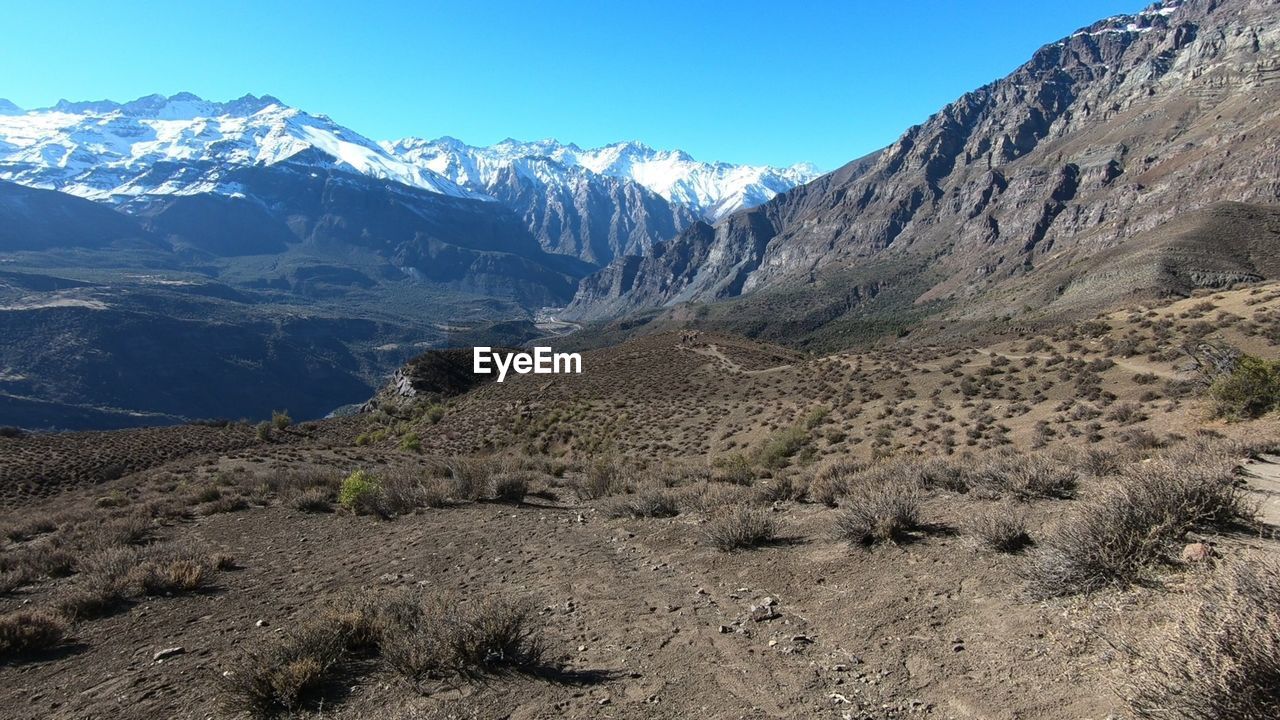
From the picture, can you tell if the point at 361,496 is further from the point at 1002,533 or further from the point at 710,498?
the point at 1002,533

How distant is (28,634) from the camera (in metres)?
7.08

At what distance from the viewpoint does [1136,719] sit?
11.9 feet

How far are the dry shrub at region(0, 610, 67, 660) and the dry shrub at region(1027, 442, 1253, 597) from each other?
1151 centimetres

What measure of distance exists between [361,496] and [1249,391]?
78.8 ft

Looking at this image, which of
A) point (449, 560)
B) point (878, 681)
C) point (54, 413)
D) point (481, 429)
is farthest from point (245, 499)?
point (54, 413)

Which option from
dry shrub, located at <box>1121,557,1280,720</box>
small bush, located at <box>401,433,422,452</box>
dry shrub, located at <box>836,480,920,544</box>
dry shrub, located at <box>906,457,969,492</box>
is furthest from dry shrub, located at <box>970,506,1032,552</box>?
small bush, located at <box>401,433,422,452</box>

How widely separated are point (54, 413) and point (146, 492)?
204520mm

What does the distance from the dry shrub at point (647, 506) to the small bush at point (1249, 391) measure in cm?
1574

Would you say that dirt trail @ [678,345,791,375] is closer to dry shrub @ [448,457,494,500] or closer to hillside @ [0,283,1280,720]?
hillside @ [0,283,1280,720]

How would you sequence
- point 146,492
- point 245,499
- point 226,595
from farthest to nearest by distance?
point 146,492, point 245,499, point 226,595

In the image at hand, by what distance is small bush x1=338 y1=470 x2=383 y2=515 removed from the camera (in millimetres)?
14539

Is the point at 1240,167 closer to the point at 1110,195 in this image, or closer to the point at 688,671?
the point at 1110,195

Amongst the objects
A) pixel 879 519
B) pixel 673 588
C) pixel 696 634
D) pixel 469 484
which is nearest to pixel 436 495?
pixel 469 484

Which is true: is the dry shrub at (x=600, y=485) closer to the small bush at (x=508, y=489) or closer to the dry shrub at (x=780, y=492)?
the small bush at (x=508, y=489)
